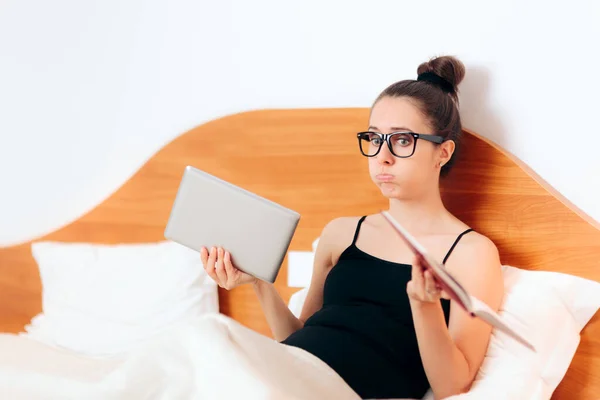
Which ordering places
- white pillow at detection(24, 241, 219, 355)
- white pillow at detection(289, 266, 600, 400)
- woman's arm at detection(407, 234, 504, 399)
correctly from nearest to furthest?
woman's arm at detection(407, 234, 504, 399) < white pillow at detection(289, 266, 600, 400) < white pillow at detection(24, 241, 219, 355)

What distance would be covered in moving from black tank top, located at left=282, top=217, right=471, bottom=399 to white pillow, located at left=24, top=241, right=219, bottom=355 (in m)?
0.46

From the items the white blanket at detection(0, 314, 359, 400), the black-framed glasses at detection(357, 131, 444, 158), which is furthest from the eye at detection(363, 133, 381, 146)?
the white blanket at detection(0, 314, 359, 400)

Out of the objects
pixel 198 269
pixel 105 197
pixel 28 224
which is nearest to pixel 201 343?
pixel 198 269

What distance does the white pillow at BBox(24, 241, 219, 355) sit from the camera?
1.65m

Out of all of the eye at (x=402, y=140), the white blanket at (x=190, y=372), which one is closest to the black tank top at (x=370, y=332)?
the white blanket at (x=190, y=372)

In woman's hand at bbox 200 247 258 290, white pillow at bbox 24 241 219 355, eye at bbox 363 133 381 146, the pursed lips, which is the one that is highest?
eye at bbox 363 133 381 146

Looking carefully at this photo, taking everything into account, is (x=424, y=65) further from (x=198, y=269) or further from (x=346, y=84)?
(x=198, y=269)

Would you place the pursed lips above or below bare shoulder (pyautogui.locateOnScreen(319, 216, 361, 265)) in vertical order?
above

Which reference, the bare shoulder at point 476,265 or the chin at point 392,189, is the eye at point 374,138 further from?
the bare shoulder at point 476,265

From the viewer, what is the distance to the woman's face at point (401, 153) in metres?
1.30

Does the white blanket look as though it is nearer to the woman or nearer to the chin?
the woman

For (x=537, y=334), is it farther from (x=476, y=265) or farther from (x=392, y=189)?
(x=392, y=189)

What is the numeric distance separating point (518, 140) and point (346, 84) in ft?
1.46

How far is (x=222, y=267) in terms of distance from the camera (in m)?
1.26
